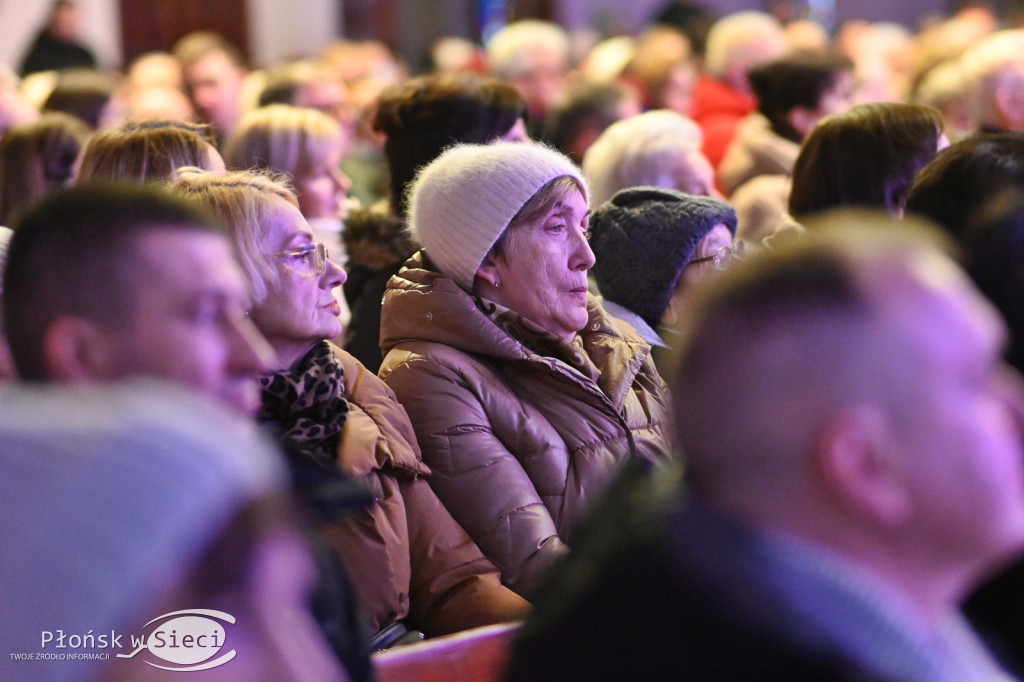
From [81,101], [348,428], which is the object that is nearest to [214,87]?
[81,101]

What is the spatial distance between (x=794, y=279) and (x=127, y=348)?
0.73 m

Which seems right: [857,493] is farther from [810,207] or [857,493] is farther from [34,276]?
[810,207]

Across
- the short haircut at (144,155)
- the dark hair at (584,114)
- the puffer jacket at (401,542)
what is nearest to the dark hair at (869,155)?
the puffer jacket at (401,542)

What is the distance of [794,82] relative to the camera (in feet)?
16.1

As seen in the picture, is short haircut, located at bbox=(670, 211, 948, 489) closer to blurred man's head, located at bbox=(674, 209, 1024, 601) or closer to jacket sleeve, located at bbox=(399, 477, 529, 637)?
blurred man's head, located at bbox=(674, 209, 1024, 601)

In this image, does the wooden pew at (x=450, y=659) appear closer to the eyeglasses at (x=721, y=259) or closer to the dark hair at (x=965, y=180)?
the dark hair at (x=965, y=180)

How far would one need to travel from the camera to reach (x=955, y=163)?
9.05 ft

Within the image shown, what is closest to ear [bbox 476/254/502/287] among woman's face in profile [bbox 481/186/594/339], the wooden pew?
woman's face in profile [bbox 481/186/594/339]

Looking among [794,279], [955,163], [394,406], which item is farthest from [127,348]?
[955,163]

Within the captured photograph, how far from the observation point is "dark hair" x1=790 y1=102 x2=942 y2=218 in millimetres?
3439

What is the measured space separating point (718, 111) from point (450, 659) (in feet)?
18.1

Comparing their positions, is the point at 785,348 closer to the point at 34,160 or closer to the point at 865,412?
the point at 865,412

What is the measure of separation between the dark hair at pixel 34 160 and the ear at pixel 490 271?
1.44m

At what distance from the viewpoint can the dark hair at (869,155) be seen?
11.3ft
